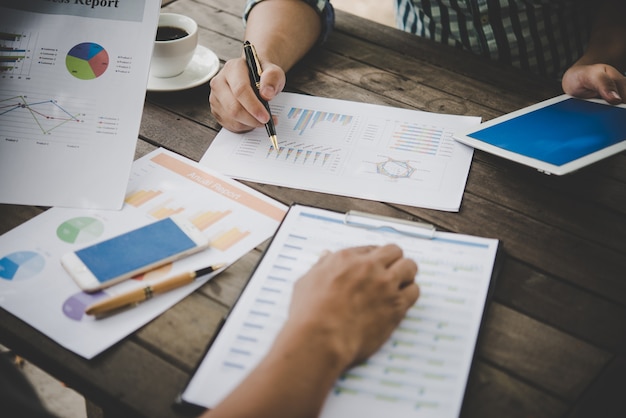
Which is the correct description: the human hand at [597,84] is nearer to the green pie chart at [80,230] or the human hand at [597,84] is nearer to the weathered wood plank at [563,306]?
the weathered wood plank at [563,306]

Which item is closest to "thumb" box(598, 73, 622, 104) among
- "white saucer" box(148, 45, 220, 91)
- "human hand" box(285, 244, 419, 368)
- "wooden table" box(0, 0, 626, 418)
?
"wooden table" box(0, 0, 626, 418)

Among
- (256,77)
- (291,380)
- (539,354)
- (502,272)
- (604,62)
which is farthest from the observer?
(604,62)

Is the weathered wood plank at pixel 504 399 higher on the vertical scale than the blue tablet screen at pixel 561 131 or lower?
lower

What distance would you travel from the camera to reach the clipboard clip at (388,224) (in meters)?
0.88

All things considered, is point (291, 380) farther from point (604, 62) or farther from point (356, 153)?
point (604, 62)

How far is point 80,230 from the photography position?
2.87 ft

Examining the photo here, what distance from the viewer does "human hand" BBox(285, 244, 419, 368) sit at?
26.9 inches

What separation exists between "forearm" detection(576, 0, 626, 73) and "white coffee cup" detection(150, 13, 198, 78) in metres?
0.89

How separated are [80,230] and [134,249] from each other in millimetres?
108

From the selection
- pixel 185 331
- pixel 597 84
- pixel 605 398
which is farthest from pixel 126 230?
pixel 597 84

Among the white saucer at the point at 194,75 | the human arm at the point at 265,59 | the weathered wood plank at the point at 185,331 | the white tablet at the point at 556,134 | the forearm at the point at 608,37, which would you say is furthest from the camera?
the forearm at the point at 608,37

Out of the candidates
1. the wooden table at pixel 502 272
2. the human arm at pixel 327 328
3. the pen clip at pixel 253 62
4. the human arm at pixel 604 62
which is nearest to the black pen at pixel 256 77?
the pen clip at pixel 253 62

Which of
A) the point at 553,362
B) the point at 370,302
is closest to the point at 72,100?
the point at 370,302

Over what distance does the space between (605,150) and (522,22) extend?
589mm
